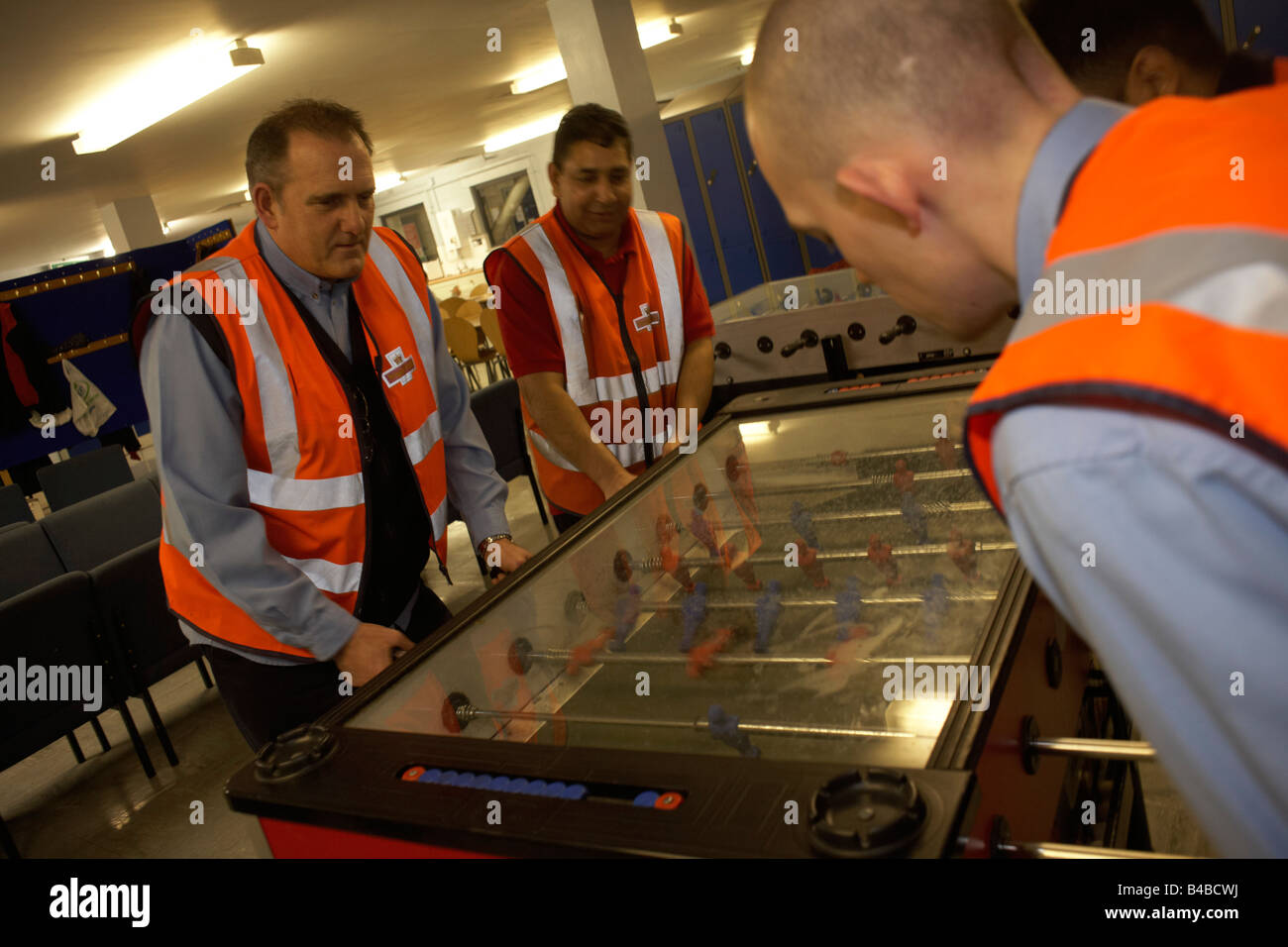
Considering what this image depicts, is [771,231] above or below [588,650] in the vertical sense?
above

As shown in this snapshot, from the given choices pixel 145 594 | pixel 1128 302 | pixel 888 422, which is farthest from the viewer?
pixel 145 594

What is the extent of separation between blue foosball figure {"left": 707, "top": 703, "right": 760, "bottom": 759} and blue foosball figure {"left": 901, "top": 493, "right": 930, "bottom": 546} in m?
0.50

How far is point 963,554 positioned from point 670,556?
1.78 feet

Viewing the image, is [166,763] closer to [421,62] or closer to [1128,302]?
[1128,302]

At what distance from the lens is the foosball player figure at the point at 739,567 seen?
157 cm

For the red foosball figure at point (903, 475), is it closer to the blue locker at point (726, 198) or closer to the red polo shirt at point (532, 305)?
the red polo shirt at point (532, 305)

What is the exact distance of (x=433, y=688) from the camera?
1390mm

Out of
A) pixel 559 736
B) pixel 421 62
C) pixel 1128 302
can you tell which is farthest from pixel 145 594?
pixel 421 62

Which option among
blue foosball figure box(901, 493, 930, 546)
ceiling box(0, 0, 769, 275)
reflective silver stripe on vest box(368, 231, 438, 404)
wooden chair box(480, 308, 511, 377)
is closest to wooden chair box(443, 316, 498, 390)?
wooden chair box(480, 308, 511, 377)

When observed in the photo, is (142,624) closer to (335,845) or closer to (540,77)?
(335,845)

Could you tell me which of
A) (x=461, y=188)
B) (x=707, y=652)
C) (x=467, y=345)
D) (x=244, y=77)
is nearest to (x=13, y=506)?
(x=244, y=77)

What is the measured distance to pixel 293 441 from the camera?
5.75 feet

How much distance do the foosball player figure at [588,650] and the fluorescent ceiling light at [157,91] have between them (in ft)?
16.0

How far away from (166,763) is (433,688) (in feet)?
9.55
